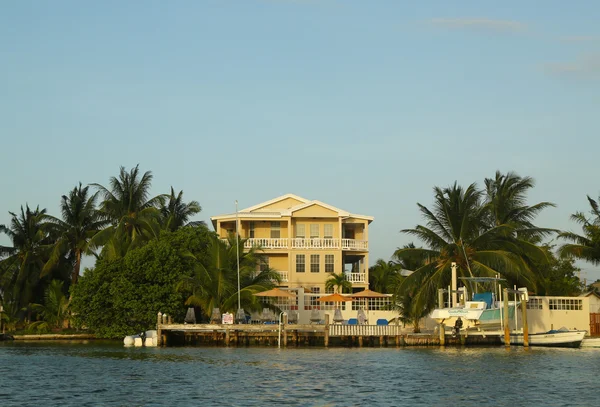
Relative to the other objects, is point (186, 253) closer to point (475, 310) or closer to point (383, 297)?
point (383, 297)

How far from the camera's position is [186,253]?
54031mm

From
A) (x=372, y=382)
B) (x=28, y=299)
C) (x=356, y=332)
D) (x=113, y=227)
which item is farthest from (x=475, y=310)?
(x=28, y=299)

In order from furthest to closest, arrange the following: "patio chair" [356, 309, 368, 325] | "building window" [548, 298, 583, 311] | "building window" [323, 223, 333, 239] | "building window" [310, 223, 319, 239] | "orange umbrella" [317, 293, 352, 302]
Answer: "building window" [310, 223, 319, 239], "building window" [323, 223, 333, 239], "building window" [548, 298, 583, 311], "orange umbrella" [317, 293, 352, 302], "patio chair" [356, 309, 368, 325]

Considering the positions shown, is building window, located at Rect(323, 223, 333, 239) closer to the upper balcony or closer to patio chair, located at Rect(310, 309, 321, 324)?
the upper balcony

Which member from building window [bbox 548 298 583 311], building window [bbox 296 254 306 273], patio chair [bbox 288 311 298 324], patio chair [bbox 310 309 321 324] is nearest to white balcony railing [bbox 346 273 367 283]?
building window [bbox 296 254 306 273]

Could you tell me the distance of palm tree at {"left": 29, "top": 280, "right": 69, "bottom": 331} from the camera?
6112 cm

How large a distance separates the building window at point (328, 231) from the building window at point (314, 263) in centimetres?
217

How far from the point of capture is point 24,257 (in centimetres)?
6412

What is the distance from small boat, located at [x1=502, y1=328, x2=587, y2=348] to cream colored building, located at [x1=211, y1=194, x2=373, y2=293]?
1579 centimetres

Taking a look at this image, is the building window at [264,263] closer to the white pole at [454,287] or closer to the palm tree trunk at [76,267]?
the white pole at [454,287]

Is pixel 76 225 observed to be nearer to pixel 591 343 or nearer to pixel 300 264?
pixel 300 264

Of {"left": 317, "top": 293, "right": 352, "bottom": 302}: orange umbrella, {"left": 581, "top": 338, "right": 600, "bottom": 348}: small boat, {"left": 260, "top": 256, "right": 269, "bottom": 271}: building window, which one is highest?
{"left": 260, "top": 256, "right": 269, "bottom": 271}: building window

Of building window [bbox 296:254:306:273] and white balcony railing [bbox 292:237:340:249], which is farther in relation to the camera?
white balcony railing [bbox 292:237:340:249]

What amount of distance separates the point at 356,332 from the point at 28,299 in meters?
27.8
